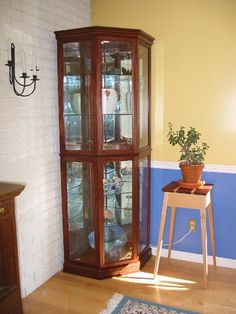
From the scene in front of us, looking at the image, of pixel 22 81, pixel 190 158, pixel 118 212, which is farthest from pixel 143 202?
pixel 22 81

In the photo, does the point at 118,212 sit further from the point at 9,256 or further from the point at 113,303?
the point at 9,256

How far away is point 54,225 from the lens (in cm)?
263

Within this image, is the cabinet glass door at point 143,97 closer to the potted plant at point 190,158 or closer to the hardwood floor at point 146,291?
the potted plant at point 190,158

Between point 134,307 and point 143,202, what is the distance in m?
0.88

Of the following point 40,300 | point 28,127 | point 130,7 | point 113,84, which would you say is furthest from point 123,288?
point 130,7

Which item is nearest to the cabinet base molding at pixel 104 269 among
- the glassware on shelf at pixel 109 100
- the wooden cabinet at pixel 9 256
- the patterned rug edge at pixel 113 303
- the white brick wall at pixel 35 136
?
the white brick wall at pixel 35 136

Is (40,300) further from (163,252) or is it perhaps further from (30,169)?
(163,252)

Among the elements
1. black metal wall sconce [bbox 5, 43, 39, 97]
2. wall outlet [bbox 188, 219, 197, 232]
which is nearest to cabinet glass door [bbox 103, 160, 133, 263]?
wall outlet [bbox 188, 219, 197, 232]

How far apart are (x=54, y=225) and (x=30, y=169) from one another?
22.4 inches

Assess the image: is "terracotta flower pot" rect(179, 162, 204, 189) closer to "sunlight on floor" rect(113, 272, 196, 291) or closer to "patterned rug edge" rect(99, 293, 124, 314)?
"sunlight on floor" rect(113, 272, 196, 291)

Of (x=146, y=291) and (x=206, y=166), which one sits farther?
(x=206, y=166)

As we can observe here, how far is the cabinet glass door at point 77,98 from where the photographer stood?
2480 mm

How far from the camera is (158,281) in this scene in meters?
2.51

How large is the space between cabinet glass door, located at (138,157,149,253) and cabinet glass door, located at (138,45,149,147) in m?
0.20
